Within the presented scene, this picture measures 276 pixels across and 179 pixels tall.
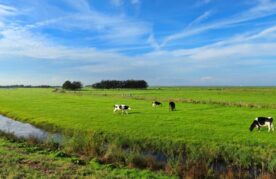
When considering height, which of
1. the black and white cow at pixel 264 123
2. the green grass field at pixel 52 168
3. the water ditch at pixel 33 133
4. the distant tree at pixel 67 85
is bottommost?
the water ditch at pixel 33 133

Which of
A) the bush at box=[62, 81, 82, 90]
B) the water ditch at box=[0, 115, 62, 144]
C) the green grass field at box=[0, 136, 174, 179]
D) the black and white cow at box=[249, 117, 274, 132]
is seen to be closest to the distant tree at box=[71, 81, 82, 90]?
the bush at box=[62, 81, 82, 90]

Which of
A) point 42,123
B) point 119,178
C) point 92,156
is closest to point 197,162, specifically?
point 119,178

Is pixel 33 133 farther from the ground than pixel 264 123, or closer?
closer

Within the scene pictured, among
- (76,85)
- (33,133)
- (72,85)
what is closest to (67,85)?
(72,85)

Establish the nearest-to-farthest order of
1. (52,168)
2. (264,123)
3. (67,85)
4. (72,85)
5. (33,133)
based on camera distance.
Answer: (52,168), (264,123), (33,133), (72,85), (67,85)

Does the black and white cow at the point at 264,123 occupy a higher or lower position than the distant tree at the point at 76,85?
lower

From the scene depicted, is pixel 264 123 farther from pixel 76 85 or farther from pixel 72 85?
pixel 76 85

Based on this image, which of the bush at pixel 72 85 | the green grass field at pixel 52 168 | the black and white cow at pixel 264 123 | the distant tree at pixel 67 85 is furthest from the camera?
the distant tree at pixel 67 85

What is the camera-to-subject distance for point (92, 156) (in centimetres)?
1534

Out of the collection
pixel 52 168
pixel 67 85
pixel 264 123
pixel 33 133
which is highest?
pixel 67 85

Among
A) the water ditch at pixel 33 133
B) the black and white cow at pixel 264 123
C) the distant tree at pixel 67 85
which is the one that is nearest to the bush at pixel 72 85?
the distant tree at pixel 67 85

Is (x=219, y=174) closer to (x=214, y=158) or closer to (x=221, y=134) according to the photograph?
(x=214, y=158)

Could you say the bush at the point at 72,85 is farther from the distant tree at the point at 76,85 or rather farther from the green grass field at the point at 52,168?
the green grass field at the point at 52,168

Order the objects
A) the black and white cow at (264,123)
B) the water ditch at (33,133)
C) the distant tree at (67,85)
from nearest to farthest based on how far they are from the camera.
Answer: the water ditch at (33,133)
the black and white cow at (264,123)
the distant tree at (67,85)
